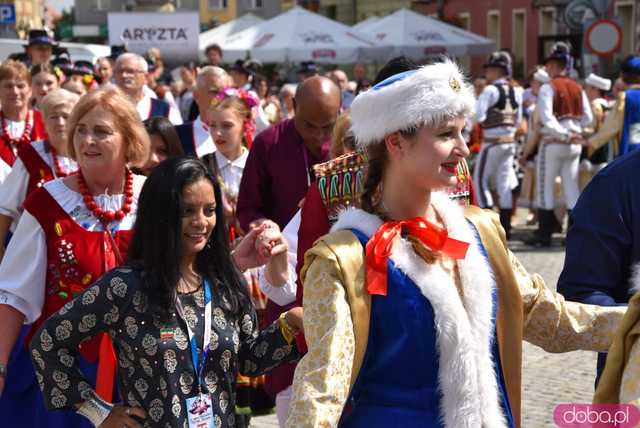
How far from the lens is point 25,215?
426cm

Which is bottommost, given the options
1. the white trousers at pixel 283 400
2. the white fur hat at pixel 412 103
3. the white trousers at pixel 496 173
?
the white trousers at pixel 496 173

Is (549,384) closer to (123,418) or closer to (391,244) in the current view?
(123,418)

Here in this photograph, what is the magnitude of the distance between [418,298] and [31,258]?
1.79 m

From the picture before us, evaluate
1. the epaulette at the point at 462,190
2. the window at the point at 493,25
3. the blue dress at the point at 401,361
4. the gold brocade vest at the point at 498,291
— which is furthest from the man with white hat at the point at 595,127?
the window at the point at 493,25

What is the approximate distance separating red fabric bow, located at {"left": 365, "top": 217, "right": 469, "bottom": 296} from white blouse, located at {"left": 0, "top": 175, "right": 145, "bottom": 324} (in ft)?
4.86

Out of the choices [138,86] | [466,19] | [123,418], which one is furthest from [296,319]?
[466,19]

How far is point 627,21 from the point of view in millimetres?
31797

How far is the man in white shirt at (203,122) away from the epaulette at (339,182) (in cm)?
232

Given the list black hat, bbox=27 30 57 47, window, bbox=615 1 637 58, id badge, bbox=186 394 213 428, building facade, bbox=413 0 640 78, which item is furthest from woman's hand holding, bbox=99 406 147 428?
window, bbox=615 1 637 58

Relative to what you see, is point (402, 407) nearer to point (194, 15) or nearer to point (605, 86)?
point (605, 86)

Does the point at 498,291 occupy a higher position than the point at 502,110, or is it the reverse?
the point at 498,291

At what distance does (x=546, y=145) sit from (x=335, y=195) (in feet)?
32.1

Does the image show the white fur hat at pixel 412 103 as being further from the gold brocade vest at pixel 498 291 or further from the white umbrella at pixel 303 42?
the white umbrella at pixel 303 42

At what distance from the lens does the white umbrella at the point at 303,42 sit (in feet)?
81.5
